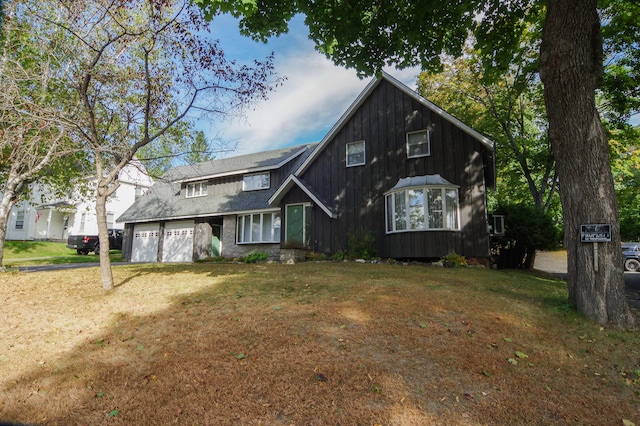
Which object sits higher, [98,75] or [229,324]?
[98,75]

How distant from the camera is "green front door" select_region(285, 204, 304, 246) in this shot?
1764cm

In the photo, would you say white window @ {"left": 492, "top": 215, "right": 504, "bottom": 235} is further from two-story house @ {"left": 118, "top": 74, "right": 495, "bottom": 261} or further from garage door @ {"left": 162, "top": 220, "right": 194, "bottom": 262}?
garage door @ {"left": 162, "top": 220, "right": 194, "bottom": 262}

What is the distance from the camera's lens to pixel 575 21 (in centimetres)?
630

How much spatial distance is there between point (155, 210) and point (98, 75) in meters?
17.0

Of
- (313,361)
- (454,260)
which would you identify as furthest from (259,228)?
(313,361)

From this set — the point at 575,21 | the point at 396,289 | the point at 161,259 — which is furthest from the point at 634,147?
the point at 161,259

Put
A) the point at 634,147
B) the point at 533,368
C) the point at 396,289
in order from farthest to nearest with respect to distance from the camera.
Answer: the point at 634,147, the point at 396,289, the point at 533,368

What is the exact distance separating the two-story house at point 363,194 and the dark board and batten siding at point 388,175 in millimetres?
43

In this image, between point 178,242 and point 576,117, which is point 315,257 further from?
point 576,117

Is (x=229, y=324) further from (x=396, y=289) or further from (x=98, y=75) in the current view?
(x=98, y=75)

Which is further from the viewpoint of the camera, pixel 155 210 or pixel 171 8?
pixel 155 210

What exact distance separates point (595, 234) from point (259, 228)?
1625 cm

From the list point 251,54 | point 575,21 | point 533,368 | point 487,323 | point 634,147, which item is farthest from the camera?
point 634,147

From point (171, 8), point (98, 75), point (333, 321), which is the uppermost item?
point (171, 8)
